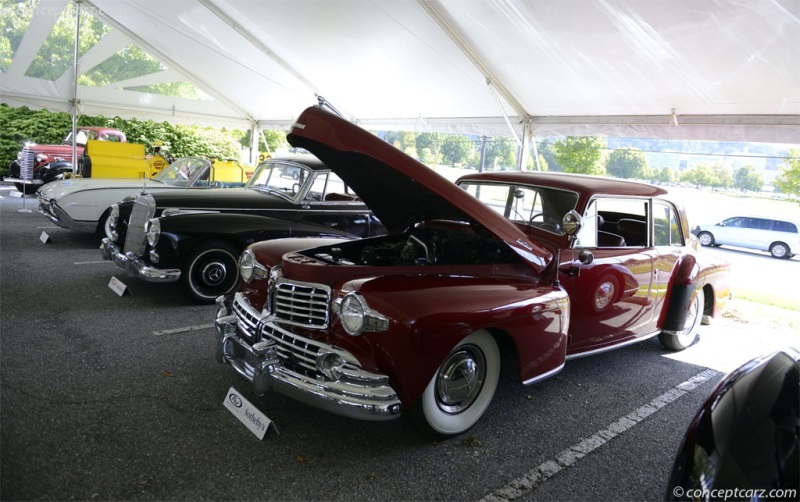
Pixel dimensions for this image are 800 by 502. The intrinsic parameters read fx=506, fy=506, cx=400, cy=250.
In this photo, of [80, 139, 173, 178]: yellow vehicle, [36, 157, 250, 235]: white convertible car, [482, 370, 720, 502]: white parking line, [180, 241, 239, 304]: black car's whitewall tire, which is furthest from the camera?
[80, 139, 173, 178]: yellow vehicle

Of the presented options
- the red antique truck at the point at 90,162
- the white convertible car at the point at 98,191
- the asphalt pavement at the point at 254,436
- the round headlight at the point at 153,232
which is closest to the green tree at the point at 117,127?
the red antique truck at the point at 90,162

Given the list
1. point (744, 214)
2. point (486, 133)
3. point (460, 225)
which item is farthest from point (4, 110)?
point (744, 214)

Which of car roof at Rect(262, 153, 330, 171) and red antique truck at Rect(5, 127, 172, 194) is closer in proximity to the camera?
car roof at Rect(262, 153, 330, 171)

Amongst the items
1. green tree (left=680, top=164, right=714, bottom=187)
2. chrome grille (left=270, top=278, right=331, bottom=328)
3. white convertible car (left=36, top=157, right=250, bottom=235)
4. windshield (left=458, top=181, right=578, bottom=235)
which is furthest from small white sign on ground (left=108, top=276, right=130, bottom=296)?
green tree (left=680, top=164, right=714, bottom=187)

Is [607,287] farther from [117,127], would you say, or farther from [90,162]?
[117,127]

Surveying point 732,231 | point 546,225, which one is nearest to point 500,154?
point 732,231

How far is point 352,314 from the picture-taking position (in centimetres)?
272

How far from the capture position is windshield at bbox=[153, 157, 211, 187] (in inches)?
317

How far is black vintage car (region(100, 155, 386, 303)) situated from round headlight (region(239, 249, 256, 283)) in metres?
2.07

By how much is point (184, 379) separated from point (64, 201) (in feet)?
18.6

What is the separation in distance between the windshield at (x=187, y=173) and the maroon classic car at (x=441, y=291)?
4770 mm

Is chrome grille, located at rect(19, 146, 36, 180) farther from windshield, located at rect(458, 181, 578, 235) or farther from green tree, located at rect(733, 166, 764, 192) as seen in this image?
green tree, located at rect(733, 166, 764, 192)

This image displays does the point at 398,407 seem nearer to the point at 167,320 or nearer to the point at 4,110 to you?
the point at 167,320
